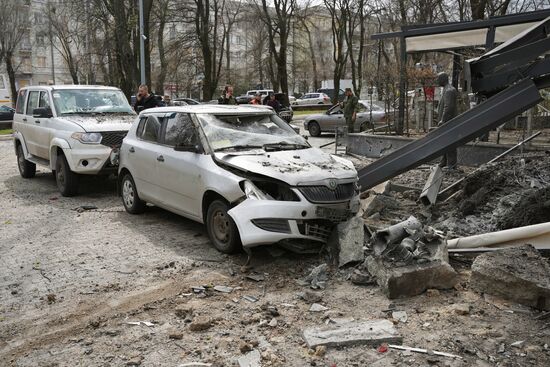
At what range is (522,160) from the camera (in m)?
7.81

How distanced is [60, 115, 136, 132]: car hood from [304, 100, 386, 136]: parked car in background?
1200 centimetres

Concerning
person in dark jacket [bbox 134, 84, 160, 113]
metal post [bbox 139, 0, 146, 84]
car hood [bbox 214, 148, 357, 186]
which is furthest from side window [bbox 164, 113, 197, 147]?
metal post [bbox 139, 0, 146, 84]

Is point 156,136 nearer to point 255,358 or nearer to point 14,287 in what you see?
point 14,287

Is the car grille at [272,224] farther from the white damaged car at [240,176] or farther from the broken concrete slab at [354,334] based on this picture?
the broken concrete slab at [354,334]

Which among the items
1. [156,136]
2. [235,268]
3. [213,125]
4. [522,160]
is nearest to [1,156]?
[156,136]

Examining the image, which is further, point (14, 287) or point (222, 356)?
point (14, 287)

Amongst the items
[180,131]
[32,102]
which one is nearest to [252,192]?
[180,131]

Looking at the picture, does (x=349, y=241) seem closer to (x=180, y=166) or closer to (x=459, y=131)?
(x=459, y=131)

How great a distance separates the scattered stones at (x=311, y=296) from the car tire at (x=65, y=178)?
21.3ft

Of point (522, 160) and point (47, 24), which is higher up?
point (47, 24)

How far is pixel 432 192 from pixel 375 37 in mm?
8829

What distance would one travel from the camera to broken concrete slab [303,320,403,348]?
4.04 m

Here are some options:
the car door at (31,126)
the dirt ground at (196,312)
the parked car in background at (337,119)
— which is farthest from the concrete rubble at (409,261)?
the parked car in background at (337,119)

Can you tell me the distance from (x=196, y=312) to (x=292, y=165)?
2.13 m
